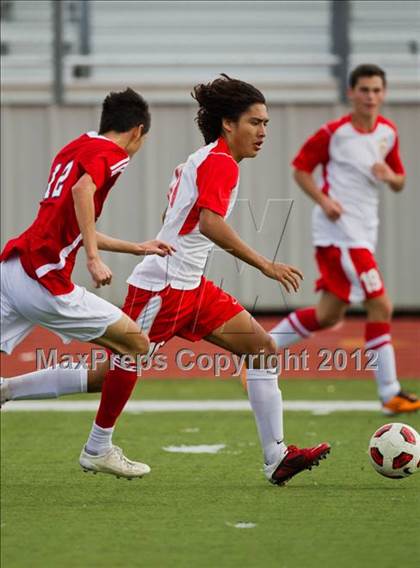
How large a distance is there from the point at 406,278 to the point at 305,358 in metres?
3.27

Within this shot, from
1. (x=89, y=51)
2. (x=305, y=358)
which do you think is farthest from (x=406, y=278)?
(x=89, y=51)

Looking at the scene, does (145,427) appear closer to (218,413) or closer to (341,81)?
(218,413)

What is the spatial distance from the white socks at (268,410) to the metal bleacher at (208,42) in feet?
29.7

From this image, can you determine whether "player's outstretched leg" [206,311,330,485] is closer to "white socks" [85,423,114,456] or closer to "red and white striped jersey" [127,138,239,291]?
"red and white striped jersey" [127,138,239,291]

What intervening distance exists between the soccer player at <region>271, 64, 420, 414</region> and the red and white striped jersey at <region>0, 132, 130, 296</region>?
325 cm

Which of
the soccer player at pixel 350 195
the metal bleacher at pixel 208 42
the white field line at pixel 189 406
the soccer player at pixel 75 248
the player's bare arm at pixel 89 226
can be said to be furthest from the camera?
the metal bleacher at pixel 208 42

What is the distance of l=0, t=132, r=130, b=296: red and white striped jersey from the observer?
219 inches

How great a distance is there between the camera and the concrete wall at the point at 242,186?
14.2 m

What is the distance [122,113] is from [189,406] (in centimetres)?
357

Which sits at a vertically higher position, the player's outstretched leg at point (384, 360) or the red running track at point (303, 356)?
the player's outstretched leg at point (384, 360)

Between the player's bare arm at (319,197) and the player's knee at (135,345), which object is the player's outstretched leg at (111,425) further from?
the player's bare arm at (319,197)

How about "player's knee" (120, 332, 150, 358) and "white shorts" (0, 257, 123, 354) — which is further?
"player's knee" (120, 332, 150, 358)

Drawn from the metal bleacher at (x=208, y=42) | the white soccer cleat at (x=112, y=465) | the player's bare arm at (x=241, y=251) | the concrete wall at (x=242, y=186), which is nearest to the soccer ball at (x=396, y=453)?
the player's bare arm at (x=241, y=251)

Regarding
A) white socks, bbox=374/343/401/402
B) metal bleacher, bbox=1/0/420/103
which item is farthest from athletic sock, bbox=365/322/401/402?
metal bleacher, bbox=1/0/420/103
